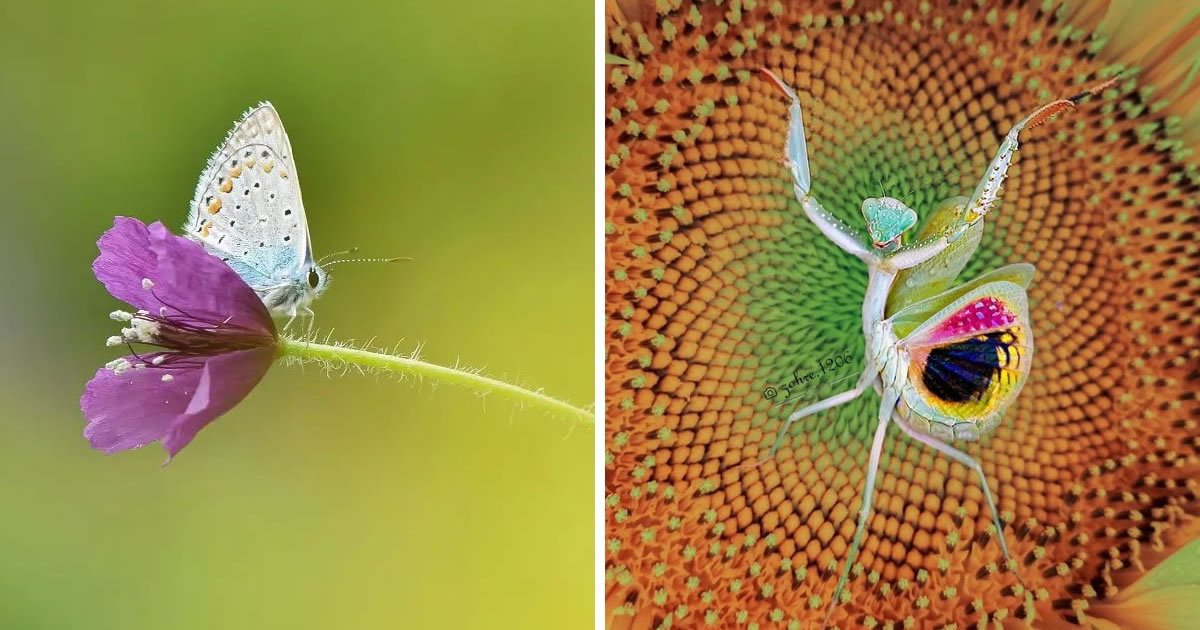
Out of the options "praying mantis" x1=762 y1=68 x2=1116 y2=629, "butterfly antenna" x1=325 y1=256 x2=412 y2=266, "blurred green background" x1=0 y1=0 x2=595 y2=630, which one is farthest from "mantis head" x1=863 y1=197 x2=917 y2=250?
"butterfly antenna" x1=325 y1=256 x2=412 y2=266

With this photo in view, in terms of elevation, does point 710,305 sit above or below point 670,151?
below

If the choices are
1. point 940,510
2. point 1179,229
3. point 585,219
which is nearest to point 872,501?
point 940,510

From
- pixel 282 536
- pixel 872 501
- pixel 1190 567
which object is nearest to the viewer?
pixel 282 536

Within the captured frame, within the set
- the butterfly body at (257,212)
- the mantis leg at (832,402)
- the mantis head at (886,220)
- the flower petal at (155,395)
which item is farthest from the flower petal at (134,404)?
the mantis head at (886,220)

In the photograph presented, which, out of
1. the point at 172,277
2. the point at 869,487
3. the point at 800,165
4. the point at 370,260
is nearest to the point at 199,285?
the point at 172,277

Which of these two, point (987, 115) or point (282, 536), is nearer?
point (282, 536)

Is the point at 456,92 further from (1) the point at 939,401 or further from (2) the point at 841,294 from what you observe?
(1) the point at 939,401

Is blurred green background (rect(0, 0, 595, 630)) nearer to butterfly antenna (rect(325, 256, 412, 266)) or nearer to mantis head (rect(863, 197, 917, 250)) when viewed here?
butterfly antenna (rect(325, 256, 412, 266))
